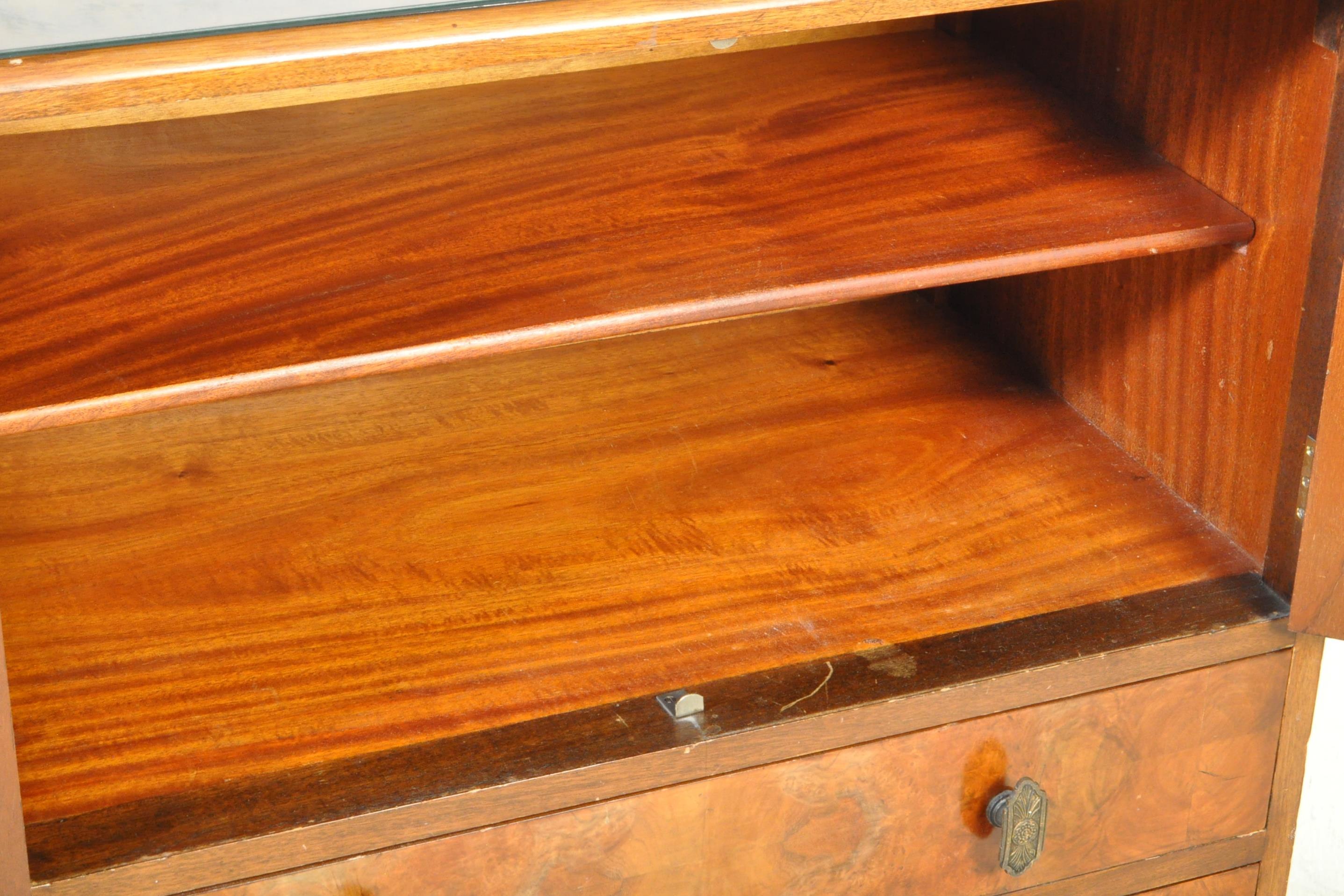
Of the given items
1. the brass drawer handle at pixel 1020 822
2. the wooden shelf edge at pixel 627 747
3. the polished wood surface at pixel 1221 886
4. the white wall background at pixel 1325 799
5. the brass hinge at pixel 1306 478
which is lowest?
the white wall background at pixel 1325 799

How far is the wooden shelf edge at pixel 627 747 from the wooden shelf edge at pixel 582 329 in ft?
0.78

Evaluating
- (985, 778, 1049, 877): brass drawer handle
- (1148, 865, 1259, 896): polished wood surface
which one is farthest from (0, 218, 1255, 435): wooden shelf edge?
(1148, 865, 1259, 896): polished wood surface

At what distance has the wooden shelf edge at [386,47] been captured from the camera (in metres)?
0.67

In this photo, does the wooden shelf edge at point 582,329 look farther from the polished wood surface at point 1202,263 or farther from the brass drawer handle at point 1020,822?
the brass drawer handle at point 1020,822

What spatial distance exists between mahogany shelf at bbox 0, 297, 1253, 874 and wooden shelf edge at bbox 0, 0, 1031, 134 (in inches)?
15.4

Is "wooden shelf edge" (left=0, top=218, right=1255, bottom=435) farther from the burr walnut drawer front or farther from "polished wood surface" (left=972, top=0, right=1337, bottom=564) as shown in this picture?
the burr walnut drawer front

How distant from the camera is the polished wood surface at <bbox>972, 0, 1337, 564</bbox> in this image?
0.94m

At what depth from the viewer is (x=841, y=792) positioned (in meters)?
0.97

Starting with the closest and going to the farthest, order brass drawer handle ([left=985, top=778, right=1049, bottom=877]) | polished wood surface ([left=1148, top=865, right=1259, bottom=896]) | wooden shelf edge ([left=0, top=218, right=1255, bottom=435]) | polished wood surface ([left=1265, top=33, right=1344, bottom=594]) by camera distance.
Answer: wooden shelf edge ([left=0, top=218, right=1255, bottom=435]), polished wood surface ([left=1265, top=33, right=1344, bottom=594]), brass drawer handle ([left=985, top=778, right=1049, bottom=877]), polished wood surface ([left=1148, top=865, right=1259, bottom=896])

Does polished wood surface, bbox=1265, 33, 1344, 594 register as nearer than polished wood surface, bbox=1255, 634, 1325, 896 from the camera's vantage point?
Yes

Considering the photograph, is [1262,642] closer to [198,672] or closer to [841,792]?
[841,792]

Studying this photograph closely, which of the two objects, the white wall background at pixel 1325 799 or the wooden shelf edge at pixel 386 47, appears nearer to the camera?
the wooden shelf edge at pixel 386 47

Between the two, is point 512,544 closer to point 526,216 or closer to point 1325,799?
point 526,216

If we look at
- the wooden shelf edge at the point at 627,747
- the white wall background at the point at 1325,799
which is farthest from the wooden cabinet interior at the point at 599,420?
the white wall background at the point at 1325,799
